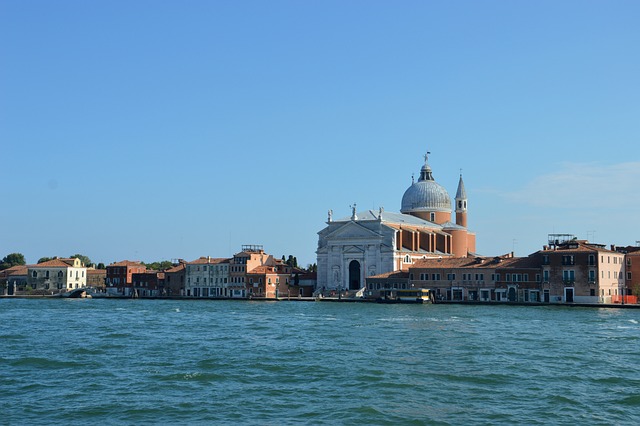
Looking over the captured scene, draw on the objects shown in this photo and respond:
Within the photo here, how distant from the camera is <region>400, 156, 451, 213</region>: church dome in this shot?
284 feet

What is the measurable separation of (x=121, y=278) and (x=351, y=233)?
23.9 m

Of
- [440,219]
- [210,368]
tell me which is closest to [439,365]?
[210,368]

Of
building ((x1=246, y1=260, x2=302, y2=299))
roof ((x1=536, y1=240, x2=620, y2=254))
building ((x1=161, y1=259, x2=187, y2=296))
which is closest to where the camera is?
roof ((x1=536, y1=240, x2=620, y2=254))

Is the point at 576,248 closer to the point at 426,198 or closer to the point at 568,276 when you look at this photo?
the point at 568,276

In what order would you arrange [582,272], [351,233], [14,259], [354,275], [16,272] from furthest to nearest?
[14,259], [16,272], [354,275], [351,233], [582,272]

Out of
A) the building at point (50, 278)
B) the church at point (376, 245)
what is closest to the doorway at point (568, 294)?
the church at point (376, 245)

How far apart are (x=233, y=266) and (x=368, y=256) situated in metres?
12.3

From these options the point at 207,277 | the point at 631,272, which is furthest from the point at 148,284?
the point at 631,272

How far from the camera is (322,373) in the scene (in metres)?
24.1

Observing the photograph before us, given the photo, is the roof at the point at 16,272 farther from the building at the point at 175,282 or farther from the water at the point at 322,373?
the water at the point at 322,373

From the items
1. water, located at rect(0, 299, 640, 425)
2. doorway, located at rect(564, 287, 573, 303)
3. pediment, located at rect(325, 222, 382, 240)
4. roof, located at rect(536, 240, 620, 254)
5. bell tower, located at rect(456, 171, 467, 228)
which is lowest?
water, located at rect(0, 299, 640, 425)

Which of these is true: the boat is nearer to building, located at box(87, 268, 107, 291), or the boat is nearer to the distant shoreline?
the distant shoreline

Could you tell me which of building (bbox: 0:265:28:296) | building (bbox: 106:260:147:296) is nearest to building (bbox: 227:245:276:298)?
building (bbox: 106:260:147:296)

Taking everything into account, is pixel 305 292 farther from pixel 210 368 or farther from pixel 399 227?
pixel 210 368
